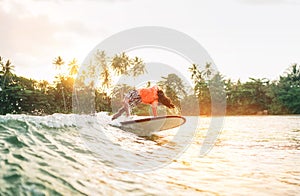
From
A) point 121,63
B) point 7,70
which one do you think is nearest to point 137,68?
point 121,63

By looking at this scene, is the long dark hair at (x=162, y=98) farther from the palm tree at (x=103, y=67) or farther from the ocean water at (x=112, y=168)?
the palm tree at (x=103, y=67)

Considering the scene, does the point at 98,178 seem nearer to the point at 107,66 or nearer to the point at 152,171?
the point at 152,171

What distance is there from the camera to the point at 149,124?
10.4m

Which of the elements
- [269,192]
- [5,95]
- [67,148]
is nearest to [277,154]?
[269,192]

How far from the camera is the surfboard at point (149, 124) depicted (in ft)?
33.3

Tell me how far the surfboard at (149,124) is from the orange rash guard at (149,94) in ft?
2.27

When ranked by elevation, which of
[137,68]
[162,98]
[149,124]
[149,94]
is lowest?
[149,124]

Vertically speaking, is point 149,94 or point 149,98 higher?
point 149,94

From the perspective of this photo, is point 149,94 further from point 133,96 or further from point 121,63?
point 121,63

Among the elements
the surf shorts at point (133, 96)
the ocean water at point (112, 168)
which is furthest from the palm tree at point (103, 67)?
the ocean water at point (112, 168)

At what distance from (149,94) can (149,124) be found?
995 millimetres

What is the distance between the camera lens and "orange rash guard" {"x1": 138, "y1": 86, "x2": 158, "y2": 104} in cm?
1049

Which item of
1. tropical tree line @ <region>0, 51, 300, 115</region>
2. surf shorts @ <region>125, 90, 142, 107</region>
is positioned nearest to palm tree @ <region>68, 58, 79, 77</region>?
tropical tree line @ <region>0, 51, 300, 115</region>

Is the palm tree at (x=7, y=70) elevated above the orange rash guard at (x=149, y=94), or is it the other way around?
the palm tree at (x=7, y=70)
